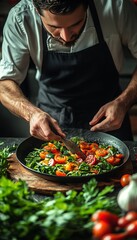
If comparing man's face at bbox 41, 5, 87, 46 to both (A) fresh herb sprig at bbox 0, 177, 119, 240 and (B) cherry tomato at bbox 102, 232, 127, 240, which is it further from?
(B) cherry tomato at bbox 102, 232, 127, 240

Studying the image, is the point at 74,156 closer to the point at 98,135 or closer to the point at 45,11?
the point at 98,135

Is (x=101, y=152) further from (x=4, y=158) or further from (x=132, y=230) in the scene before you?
(x=132, y=230)

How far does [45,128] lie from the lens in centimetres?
228

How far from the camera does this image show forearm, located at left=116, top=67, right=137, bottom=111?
2650mm

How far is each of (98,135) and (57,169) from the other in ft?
1.45

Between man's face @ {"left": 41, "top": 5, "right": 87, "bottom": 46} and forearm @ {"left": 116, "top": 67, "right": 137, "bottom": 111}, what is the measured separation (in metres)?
0.48

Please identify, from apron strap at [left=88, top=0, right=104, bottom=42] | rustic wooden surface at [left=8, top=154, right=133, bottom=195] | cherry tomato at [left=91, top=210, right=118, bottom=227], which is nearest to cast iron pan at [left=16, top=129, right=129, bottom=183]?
rustic wooden surface at [left=8, top=154, right=133, bottom=195]

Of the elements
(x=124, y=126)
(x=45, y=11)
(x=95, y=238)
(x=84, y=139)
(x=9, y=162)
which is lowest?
(x=124, y=126)

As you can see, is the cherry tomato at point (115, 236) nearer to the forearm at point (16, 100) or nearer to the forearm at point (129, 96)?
the forearm at point (16, 100)

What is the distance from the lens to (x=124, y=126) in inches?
118

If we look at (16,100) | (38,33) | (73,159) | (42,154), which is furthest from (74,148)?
(38,33)

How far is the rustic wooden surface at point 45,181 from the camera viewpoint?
2.05 m

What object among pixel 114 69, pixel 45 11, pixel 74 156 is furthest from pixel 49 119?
pixel 114 69

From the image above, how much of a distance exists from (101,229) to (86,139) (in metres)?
1.12
